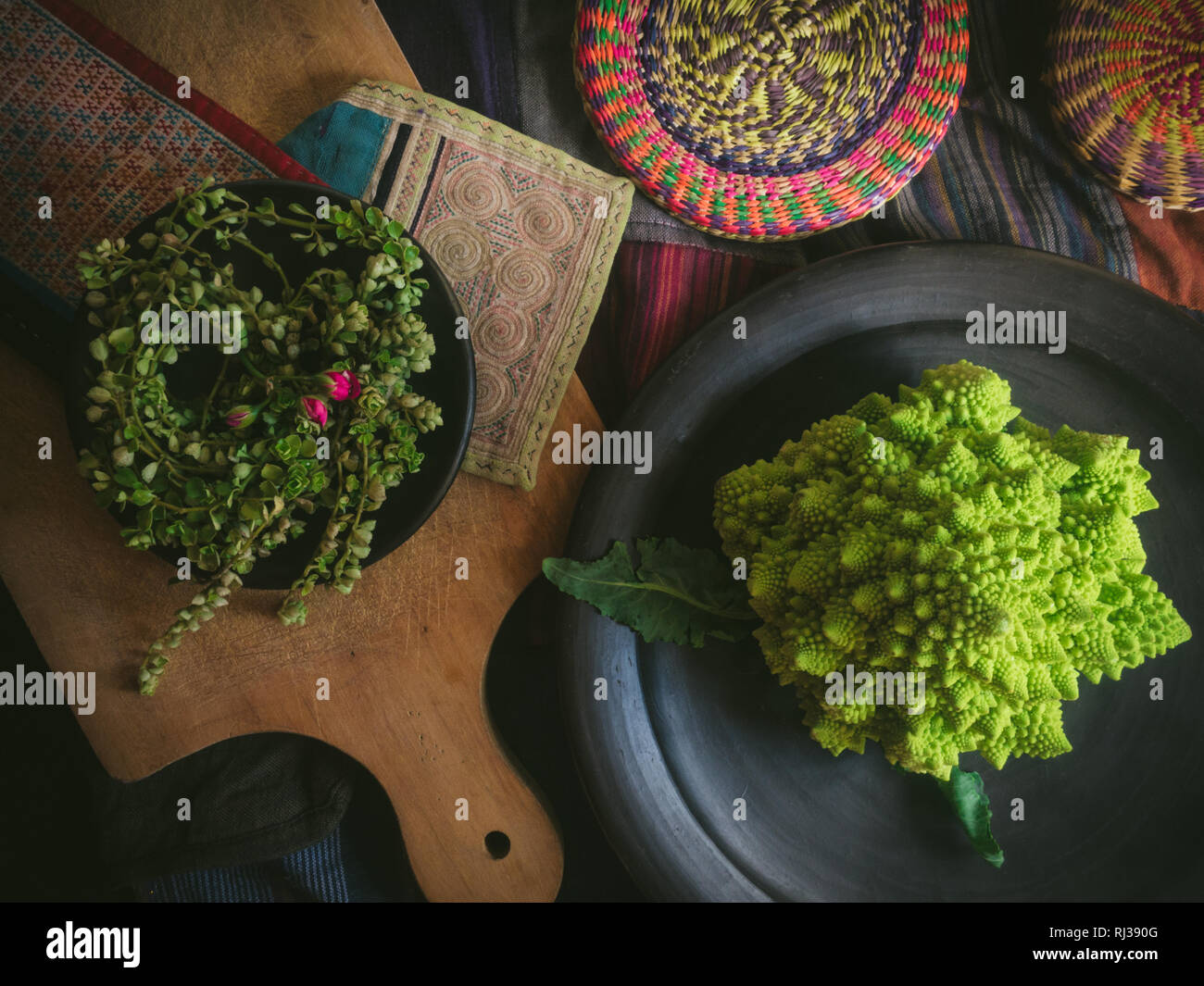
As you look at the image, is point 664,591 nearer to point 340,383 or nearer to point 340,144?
point 340,383

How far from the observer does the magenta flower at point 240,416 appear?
2.14ft

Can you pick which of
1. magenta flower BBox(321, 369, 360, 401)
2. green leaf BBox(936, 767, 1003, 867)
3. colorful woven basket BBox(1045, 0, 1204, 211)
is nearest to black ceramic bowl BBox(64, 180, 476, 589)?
magenta flower BBox(321, 369, 360, 401)

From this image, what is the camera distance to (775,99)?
93cm

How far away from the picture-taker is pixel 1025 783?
873 millimetres

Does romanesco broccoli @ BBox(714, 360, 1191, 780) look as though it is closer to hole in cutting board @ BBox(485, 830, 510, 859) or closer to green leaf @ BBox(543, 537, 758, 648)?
green leaf @ BBox(543, 537, 758, 648)

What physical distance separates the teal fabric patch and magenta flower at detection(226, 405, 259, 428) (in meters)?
0.34

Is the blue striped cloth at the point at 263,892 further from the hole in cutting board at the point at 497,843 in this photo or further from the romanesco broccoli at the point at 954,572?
the romanesco broccoli at the point at 954,572

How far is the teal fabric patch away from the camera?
34.0 inches

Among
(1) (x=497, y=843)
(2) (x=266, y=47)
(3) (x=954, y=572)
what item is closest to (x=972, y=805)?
(3) (x=954, y=572)

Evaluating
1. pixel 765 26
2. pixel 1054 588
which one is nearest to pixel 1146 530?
pixel 1054 588

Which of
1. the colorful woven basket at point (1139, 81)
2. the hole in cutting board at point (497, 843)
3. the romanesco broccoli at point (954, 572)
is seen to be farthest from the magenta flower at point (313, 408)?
the colorful woven basket at point (1139, 81)

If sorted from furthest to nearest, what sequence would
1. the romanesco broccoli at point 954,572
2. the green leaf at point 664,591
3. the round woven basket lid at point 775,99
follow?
the round woven basket lid at point 775,99 → the green leaf at point 664,591 → the romanesco broccoli at point 954,572

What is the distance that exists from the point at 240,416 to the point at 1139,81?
1.05m

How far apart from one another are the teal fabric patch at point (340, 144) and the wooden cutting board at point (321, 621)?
0.04 metres
